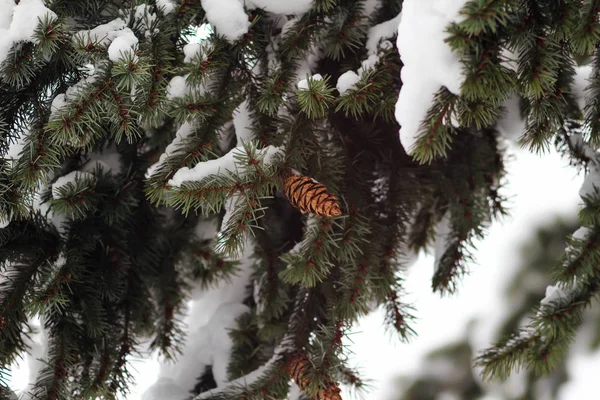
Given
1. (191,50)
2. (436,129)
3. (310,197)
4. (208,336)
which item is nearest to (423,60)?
(436,129)

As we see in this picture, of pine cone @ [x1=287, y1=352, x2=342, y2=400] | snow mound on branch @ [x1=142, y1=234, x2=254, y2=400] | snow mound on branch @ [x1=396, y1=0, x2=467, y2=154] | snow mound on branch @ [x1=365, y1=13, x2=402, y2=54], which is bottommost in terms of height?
pine cone @ [x1=287, y1=352, x2=342, y2=400]

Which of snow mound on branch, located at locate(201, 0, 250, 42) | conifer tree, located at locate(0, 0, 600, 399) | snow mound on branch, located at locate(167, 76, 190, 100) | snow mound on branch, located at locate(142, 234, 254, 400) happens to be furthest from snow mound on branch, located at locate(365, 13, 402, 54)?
snow mound on branch, located at locate(142, 234, 254, 400)

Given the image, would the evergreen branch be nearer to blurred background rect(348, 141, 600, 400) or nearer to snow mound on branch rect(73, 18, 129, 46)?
snow mound on branch rect(73, 18, 129, 46)

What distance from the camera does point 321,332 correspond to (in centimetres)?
100

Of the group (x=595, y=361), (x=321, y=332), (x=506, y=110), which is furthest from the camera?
(x=595, y=361)

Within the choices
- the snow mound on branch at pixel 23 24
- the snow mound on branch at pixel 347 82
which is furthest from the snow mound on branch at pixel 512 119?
the snow mound on branch at pixel 23 24

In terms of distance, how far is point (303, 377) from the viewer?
932 mm

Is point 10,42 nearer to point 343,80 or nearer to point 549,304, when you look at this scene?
point 343,80

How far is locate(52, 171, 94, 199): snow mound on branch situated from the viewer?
3.00 ft

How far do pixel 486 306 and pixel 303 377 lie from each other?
1075 mm

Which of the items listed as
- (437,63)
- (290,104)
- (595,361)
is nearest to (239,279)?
(290,104)

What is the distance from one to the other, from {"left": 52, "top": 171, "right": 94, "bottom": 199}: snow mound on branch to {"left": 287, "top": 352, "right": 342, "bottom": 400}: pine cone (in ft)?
1.69

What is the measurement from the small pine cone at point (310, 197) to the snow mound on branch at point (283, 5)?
11.7 inches

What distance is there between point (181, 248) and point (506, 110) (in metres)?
0.82
